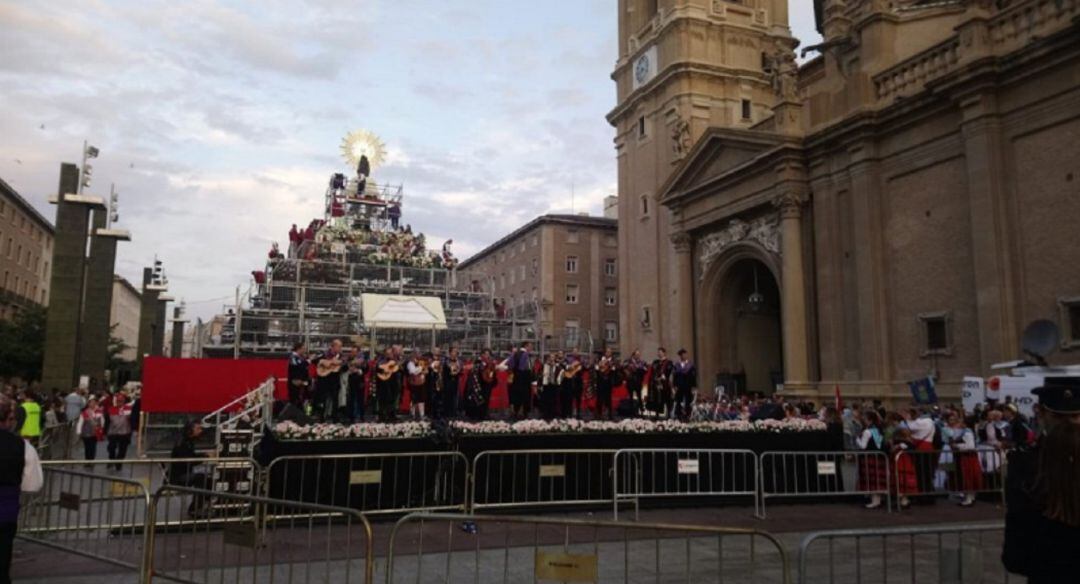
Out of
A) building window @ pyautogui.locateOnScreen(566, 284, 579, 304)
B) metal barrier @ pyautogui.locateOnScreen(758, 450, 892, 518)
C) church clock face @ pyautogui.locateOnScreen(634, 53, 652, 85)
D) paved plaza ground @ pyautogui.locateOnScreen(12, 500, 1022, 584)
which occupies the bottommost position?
paved plaza ground @ pyautogui.locateOnScreen(12, 500, 1022, 584)

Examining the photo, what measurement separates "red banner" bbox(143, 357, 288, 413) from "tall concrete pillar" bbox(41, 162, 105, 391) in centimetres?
447

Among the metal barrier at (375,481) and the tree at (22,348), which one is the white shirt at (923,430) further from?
the tree at (22,348)

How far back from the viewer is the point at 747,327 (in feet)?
115

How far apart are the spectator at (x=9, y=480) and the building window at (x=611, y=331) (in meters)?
63.0

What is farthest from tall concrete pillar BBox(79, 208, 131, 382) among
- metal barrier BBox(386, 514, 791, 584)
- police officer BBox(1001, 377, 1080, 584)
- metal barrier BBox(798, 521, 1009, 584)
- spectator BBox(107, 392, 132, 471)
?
police officer BBox(1001, 377, 1080, 584)

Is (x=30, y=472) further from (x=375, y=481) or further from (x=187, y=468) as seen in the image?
(x=375, y=481)

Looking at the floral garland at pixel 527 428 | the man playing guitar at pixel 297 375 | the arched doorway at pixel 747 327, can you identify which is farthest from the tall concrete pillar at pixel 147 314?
the floral garland at pixel 527 428

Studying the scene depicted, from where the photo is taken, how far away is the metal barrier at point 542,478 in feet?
42.8

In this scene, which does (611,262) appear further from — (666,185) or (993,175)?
(993,175)

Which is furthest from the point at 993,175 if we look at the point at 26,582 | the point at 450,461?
the point at 26,582

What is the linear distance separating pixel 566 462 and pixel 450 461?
2128 mm

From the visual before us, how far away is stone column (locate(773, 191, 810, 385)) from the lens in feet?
92.9

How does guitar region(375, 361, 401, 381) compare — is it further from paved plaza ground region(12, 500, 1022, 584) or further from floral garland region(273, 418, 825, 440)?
paved plaza ground region(12, 500, 1022, 584)

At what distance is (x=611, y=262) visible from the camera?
70.6m
